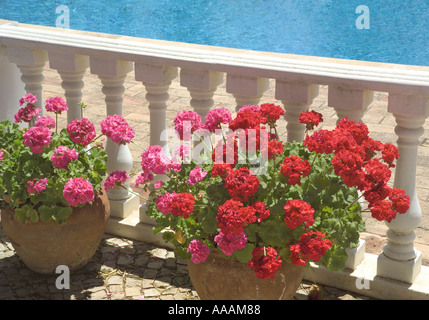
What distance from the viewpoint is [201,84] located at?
459 centimetres

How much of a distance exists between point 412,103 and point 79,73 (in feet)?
7.65

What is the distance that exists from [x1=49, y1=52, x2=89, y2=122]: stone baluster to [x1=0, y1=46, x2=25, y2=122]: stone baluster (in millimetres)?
496

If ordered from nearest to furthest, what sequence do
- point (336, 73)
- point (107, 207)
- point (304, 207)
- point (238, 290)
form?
1. point (304, 207)
2. point (238, 290)
3. point (336, 73)
4. point (107, 207)

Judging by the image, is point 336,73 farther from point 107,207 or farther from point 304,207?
point 107,207

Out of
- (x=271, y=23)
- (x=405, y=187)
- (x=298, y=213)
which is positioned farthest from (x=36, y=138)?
(x=271, y=23)

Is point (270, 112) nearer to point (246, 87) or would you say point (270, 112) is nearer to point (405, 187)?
point (246, 87)

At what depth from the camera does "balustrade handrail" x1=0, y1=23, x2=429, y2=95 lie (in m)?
4.03

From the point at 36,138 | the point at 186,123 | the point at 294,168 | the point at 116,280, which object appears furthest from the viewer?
the point at 116,280

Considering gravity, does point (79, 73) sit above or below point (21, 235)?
above

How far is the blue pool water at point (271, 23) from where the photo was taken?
43.0ft

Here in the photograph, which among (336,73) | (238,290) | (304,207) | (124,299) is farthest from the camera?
(124,299)

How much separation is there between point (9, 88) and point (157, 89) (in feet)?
4.36

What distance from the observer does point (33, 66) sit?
5074mm
